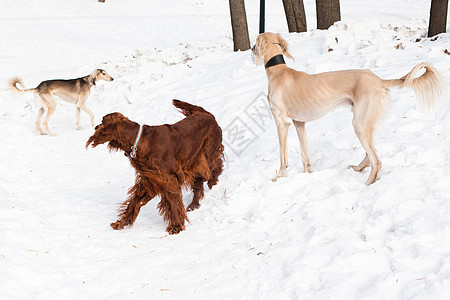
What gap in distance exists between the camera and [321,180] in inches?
166

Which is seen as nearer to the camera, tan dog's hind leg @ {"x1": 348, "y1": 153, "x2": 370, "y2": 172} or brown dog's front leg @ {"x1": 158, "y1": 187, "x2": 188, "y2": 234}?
tan dog's hind leg @ {"x1": 348, "y1": 153, "x2": 370, "y2": 172}

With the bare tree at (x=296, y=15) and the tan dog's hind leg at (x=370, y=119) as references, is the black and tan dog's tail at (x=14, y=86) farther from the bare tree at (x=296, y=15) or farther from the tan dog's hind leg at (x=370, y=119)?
the tan dog's hind leg at (x=370, y=119)

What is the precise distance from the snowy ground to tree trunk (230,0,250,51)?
6.07 ft

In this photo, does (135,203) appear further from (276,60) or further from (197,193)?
(276,60)

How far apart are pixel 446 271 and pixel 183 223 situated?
2591mm

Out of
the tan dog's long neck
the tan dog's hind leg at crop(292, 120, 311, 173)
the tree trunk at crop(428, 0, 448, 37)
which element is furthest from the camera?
the tan dog's long neck

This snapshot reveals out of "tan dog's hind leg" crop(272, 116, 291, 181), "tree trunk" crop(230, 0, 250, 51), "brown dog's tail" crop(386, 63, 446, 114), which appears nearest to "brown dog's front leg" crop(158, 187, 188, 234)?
"tan dog's hind leg" crop(272, 116, 291, 181)

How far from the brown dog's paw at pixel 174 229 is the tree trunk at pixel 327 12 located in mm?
7772

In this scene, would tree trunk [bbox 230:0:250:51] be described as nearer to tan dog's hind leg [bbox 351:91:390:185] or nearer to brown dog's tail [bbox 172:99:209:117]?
brown dog's tail [bbox 172:99:209:117]

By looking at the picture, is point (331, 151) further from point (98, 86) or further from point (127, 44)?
point (127, 44)

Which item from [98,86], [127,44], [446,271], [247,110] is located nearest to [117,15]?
[127,44]

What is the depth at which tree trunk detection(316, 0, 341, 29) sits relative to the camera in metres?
10.1

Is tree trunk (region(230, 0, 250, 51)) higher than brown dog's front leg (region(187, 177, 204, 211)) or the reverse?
higher

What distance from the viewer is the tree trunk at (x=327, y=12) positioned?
10.1 meters
